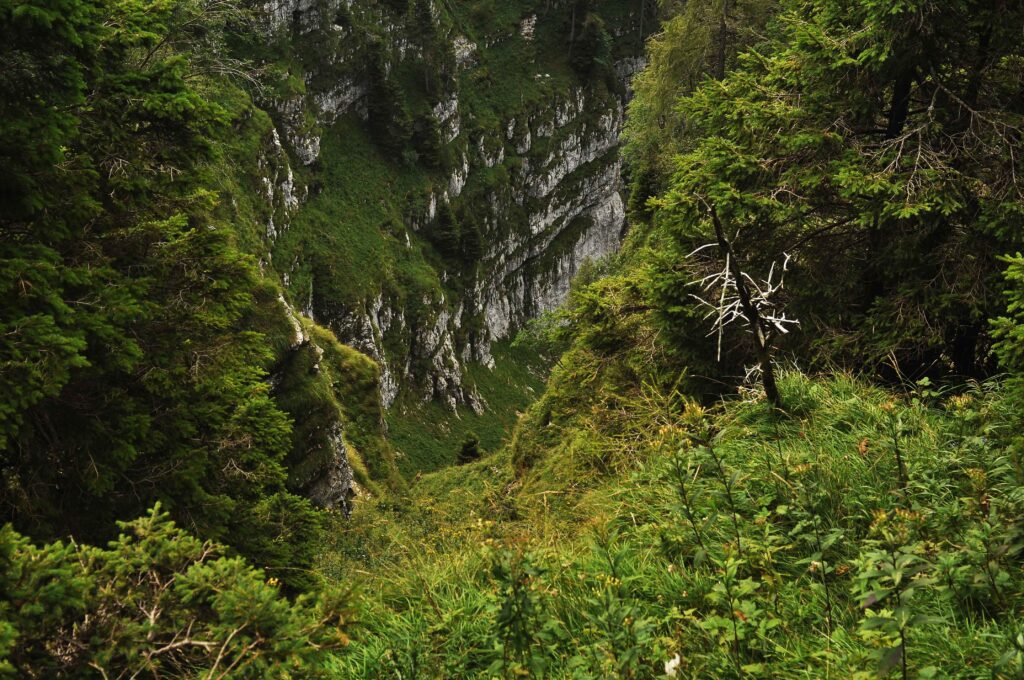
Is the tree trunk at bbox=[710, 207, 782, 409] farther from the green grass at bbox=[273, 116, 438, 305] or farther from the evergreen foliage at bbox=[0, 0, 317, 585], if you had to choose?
the green grass at bbox=[273, 116, 438, 305]

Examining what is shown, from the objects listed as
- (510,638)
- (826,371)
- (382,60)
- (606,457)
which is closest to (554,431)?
(606,457)

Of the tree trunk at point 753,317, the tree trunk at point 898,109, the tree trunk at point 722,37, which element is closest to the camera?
the tree trunk at point 753,317

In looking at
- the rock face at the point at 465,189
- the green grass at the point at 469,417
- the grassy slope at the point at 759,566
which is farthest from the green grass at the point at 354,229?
the grassy slope at the point at 759,566

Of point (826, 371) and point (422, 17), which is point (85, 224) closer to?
point (826, 371)

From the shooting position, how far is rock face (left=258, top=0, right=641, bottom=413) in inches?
1745

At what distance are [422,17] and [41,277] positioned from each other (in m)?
57.5

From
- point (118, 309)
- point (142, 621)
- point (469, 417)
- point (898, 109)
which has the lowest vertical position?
point (469, 417)

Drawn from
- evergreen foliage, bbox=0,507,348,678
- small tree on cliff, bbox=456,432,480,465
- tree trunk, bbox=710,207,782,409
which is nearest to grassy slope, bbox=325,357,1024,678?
tree trunk, bbox=710,207,782,409

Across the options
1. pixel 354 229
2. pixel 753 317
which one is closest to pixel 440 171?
pixel 354 229

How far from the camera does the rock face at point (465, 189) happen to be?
4431 cm

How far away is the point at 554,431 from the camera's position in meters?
11.9

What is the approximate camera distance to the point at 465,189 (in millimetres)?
60156

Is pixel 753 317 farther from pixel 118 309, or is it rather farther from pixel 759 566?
pixel 118 309

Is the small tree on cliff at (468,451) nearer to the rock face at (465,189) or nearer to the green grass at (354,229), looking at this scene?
the rock face at (465,189)
